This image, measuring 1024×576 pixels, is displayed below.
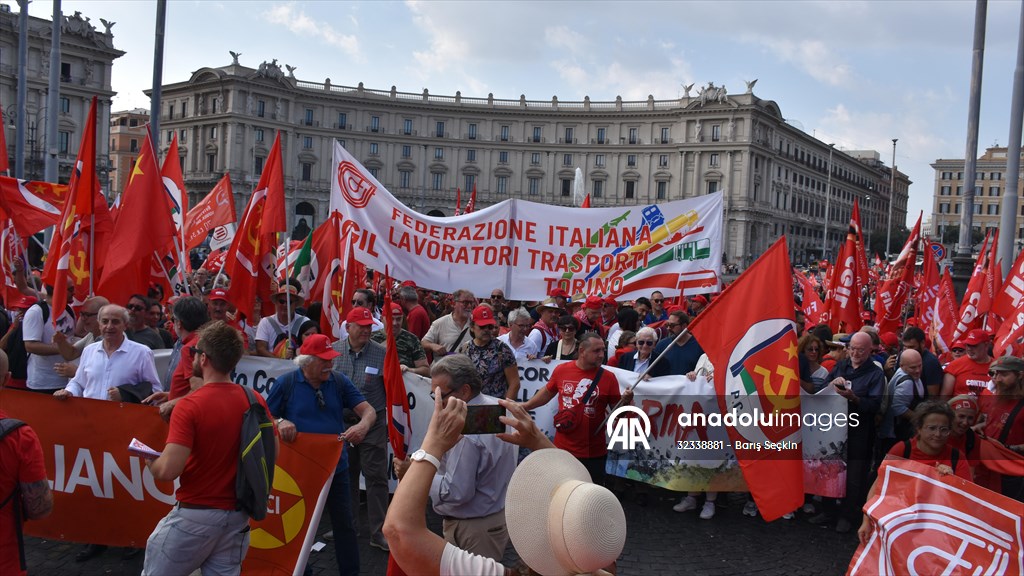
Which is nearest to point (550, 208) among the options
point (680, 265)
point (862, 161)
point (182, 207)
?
point (680, 265)

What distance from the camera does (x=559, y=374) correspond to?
5898 mm

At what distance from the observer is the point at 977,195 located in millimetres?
99562

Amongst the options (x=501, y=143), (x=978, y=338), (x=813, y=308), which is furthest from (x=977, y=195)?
(x=978, y=338)

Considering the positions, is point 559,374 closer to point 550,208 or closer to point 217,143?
point 550,208

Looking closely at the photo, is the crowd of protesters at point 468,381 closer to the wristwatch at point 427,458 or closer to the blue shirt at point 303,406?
the blue shirt at point 303,406

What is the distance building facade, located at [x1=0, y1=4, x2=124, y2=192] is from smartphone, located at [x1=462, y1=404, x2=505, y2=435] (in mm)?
54194

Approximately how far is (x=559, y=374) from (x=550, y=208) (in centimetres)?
380

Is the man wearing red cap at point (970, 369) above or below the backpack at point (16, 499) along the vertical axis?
above

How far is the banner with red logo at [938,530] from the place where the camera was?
3.56 metres

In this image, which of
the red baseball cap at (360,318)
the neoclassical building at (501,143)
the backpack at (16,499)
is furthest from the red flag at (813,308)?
the neoclassical building at (501,143)

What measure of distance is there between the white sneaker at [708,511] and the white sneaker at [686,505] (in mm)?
103

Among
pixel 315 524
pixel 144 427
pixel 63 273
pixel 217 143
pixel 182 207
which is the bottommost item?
pixel 315 524

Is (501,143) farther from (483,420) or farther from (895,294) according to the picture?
(483,420)

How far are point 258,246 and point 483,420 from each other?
16.8 feet
